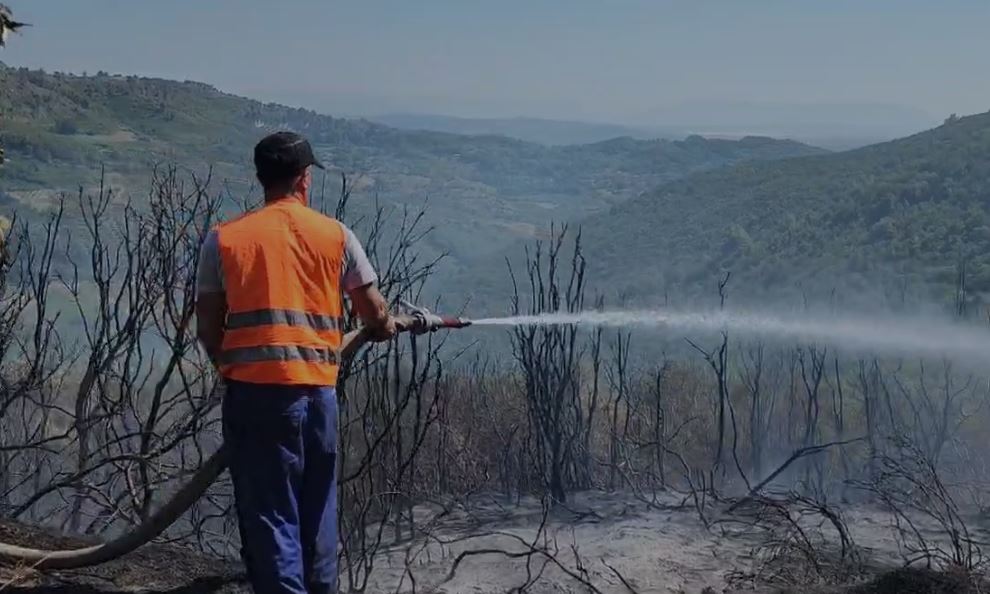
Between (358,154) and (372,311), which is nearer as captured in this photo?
(372,311)

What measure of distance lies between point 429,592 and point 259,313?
3608 millimetres

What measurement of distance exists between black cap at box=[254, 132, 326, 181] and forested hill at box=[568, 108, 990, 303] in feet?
64.4

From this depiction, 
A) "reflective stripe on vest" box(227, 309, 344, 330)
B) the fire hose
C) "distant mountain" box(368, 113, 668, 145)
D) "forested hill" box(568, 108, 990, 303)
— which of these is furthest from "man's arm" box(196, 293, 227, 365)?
"distant mountain" box(368, 113, 668, 145)

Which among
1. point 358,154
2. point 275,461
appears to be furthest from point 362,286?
point 358,154

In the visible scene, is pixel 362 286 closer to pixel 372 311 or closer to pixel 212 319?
pixel 372 311

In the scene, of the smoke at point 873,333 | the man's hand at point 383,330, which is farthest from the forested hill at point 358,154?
the man's hand at point 383,330

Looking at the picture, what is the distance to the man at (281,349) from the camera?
3791 millimetres

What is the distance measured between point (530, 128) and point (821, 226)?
126 ft

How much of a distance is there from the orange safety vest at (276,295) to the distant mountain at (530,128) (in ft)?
170

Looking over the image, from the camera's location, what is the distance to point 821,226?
94.7ft

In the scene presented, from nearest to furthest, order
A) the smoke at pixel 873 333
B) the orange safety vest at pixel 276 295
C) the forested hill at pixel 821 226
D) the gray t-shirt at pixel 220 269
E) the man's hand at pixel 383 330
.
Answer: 1. the orange safety vest at pixel 276 295
2. the gray t-shirt at pixel 220 269
3. the man's hand at pixel 383 330
4. the smoke at pixel 873 333
5. the forested hill at pixel 821 226

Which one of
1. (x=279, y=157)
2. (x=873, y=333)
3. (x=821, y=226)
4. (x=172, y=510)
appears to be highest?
(x=279, y=157)

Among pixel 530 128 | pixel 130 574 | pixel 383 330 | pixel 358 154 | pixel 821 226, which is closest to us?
pixel 383 330

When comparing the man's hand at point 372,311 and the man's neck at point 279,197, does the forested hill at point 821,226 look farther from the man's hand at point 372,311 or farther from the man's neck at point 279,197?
the man's neck at point 279,197
